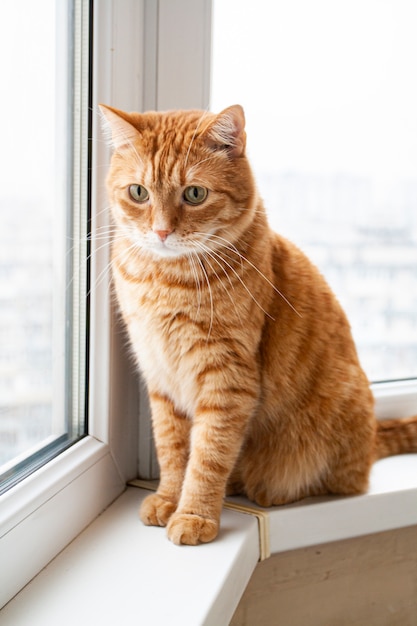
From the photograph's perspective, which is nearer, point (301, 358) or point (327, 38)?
point (301, 358)

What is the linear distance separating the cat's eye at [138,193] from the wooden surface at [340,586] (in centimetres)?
88

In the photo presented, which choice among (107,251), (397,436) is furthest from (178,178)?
(397,436)

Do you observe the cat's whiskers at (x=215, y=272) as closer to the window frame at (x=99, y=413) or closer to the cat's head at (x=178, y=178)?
the cat's head at (x=178, y=178)

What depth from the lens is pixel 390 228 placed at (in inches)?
67.6

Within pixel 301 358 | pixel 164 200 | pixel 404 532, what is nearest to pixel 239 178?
pixel 164 200

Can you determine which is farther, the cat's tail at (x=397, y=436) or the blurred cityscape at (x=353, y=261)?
the cat's tail at (x=397, y=436)

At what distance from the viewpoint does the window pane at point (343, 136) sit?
1.46 metres

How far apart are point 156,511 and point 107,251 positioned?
0.55 meters

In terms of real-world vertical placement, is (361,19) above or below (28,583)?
above

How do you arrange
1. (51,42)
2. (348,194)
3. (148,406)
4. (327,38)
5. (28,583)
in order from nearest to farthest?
(28,583) < (51,42) < (148,406) < (327,38) < (348,194)

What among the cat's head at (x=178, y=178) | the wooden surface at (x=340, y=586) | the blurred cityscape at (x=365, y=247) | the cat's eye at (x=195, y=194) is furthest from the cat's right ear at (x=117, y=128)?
the wooden surface at (x=340, y=586)

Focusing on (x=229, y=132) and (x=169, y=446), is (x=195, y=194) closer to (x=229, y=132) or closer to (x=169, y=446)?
(x=229, y=132)

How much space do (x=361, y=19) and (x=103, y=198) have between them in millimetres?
911

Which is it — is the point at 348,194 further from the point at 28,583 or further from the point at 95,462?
the point at 28,583
